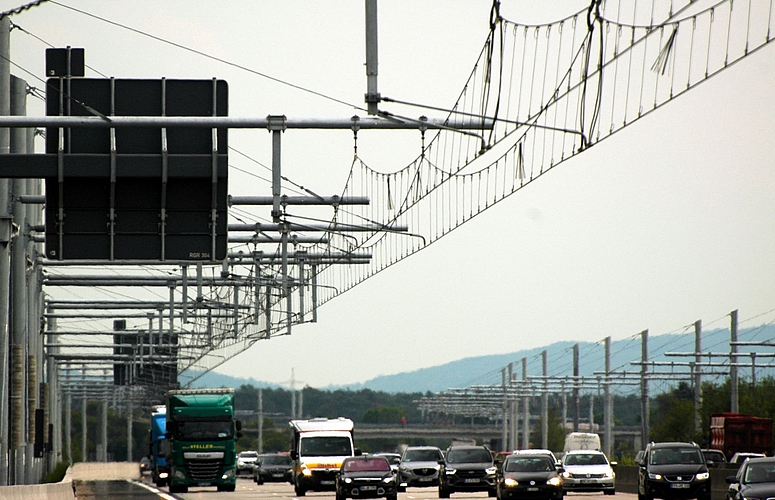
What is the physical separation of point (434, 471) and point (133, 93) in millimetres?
28266

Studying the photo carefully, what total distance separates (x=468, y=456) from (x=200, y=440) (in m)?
10.0

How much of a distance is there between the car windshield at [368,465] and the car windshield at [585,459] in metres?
8.89

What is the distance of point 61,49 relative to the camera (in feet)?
98.0

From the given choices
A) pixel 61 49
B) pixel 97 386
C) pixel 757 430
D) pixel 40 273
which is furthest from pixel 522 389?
pixel 61 49

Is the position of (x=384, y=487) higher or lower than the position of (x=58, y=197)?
lower

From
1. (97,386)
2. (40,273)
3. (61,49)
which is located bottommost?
(97,386)

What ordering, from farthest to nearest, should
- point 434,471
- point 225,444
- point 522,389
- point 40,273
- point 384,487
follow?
point 522,389 < point 40,273 < point 434,471 < point 225,444 < point 384,487

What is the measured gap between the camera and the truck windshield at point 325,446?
48.4m

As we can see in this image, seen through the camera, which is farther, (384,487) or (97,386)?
(97,386)

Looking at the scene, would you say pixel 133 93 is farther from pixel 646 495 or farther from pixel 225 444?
pixel 225 444

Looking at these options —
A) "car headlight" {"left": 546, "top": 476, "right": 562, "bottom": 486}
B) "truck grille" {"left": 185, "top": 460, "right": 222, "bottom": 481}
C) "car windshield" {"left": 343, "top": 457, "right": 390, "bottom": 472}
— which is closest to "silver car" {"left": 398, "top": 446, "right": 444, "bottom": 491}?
"truck grille" {"left": 185, "top": 460, "right": 222, "bottom": 481}

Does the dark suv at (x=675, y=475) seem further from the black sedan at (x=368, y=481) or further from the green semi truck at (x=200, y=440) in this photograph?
the green semi truck at (x=200, y=440)

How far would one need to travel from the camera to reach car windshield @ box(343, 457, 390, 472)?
1593 inches

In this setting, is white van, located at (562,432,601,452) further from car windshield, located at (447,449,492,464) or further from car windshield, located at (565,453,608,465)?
car windshield, located at (447,449,492,464)
